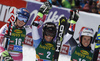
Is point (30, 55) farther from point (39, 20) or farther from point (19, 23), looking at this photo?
point (39, 20)

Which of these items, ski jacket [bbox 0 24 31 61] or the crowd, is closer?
ski jacket [bbox 0 24 31 61]

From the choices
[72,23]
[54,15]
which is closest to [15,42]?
[72,23]

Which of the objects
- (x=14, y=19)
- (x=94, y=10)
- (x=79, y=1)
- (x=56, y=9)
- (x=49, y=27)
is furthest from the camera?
(x=79, y=1)

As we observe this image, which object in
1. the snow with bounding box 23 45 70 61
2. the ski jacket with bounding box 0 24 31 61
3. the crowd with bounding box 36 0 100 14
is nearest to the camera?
the ski jacket with bounding box 0 24 31 61

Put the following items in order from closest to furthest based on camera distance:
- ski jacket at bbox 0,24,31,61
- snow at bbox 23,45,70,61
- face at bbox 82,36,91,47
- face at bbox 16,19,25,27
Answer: face at bbox 82,36,91,47, face at bbox 16,19,25,27, ski jacket at bbox 0,24,31,61, snow at bbox 23,45,70,61

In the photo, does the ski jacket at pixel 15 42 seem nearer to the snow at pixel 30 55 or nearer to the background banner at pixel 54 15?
the snow at pixel 30 55

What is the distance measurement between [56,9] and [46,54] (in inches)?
108

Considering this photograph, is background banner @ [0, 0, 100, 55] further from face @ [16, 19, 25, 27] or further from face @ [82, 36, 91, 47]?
face @ [82, 36, 91, 47]

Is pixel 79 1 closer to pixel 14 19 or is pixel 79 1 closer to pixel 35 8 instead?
pixel 35 8

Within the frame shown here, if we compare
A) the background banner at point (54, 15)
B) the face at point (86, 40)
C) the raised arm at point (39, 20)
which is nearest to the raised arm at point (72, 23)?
the face at point (86, 40)

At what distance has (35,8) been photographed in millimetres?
7312

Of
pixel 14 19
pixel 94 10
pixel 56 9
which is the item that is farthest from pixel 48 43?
pixel 94 10

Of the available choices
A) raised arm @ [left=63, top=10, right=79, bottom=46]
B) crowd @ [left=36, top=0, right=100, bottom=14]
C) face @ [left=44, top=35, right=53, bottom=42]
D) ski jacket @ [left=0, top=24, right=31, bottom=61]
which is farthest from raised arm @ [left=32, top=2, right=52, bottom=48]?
crowd @ [left=36, top=0, right=100, bottom=14]

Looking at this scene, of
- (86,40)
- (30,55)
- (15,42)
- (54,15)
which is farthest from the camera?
(54,15)
